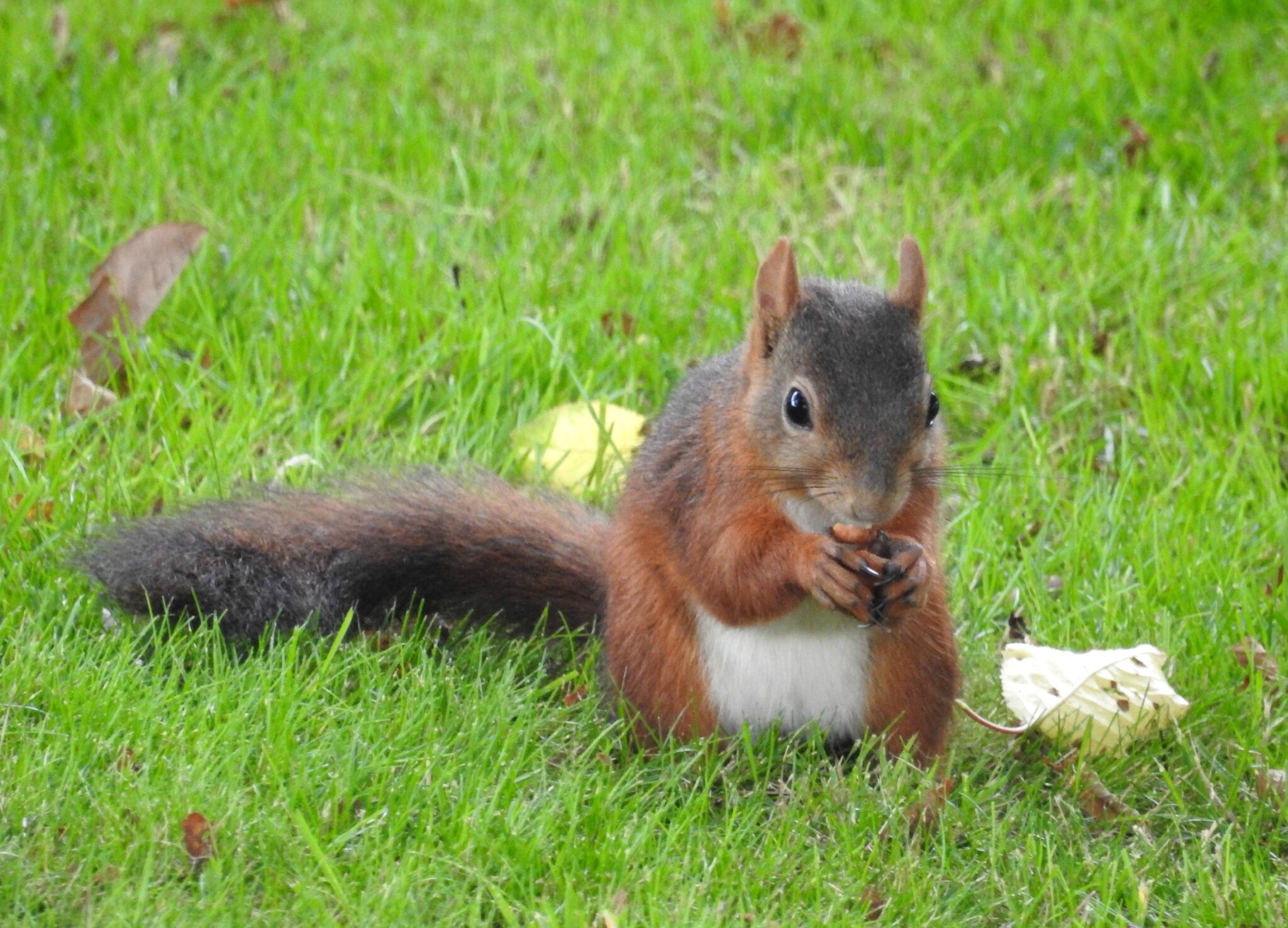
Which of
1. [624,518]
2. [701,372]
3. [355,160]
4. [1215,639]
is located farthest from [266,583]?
[355,160]

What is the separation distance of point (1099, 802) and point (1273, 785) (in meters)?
0.23

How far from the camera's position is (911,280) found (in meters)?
2.22

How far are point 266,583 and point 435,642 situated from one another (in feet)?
0.83

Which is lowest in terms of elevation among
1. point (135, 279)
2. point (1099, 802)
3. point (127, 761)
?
point (1099, 802)

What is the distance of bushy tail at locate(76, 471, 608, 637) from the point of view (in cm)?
229

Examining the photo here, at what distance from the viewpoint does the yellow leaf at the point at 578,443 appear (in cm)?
289

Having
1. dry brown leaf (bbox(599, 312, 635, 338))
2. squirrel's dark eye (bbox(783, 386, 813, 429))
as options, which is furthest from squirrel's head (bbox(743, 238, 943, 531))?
dry brown leaf (bbox(599, 312, 635, 338))

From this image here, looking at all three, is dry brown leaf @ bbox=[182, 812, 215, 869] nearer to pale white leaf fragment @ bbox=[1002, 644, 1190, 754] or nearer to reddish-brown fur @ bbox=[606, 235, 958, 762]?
reddish-brown fur @ bbox=[606, 235, 958, 762]

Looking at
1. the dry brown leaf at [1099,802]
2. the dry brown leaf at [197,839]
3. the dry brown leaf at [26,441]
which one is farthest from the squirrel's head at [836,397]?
the dry brown leaf at [26,441]

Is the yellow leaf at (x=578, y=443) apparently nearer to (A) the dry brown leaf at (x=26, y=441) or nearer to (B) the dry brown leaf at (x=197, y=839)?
(A) the dry brown leaf at (x=26, y=441)

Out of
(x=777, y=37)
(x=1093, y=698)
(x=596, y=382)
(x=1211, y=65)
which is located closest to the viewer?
(x=1093, y=698)

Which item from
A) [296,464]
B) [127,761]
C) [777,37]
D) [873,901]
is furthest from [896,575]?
[777,37]

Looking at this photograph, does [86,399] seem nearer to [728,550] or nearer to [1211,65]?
[728,550]

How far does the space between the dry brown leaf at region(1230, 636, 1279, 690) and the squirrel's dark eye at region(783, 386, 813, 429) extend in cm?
84
